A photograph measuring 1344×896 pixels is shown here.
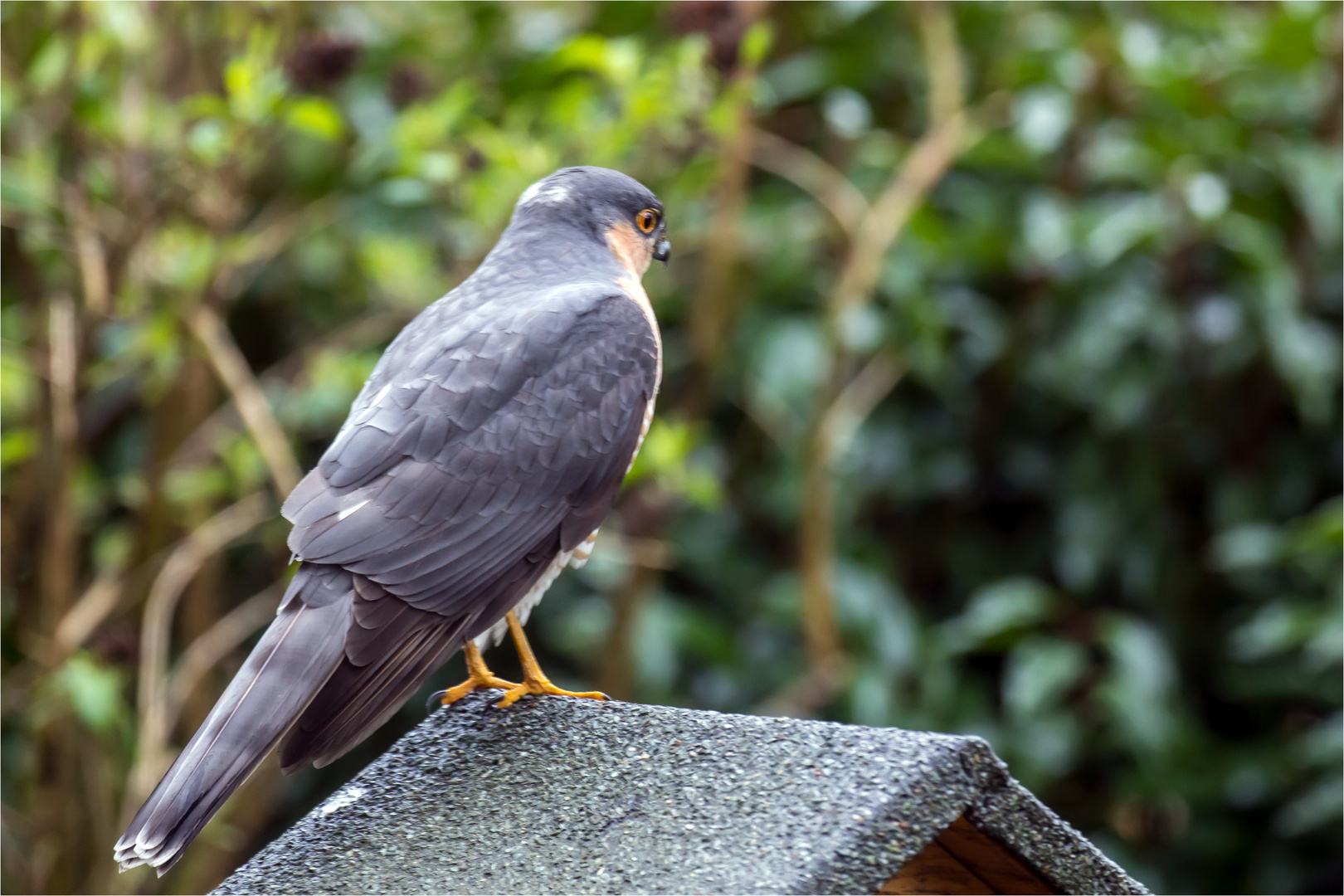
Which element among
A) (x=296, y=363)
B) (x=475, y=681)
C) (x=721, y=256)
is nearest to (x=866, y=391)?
(x=721, y=256)

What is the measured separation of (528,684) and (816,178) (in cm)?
227

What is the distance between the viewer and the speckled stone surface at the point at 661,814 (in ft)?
4.55

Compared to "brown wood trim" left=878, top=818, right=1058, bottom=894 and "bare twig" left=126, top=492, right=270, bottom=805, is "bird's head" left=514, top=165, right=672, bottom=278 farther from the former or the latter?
"bare twig" left=126, top=492, right=270, bottom=805

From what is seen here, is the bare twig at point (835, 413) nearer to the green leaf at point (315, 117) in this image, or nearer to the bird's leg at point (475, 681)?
the green leaf at point (315, 117)

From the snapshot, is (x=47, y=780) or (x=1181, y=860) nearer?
(x=47, y=780)

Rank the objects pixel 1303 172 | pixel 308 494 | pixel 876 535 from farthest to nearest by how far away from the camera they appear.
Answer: pixel 876 535 < pixel 1303 172 < pixel 308 494

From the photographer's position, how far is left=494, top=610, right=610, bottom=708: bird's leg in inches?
76.8

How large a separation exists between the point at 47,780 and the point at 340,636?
229 cm

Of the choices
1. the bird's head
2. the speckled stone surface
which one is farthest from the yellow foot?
the bird's head

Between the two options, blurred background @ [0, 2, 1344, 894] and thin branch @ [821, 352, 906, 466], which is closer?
blurred background @ [0, 2, 1344, 894]

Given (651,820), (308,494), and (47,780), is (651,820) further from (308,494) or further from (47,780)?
(47,780)

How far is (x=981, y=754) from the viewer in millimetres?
1423

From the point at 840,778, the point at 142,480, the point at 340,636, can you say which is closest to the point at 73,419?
the point at 142,480

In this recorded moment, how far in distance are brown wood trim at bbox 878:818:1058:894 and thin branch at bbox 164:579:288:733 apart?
2.10 m
